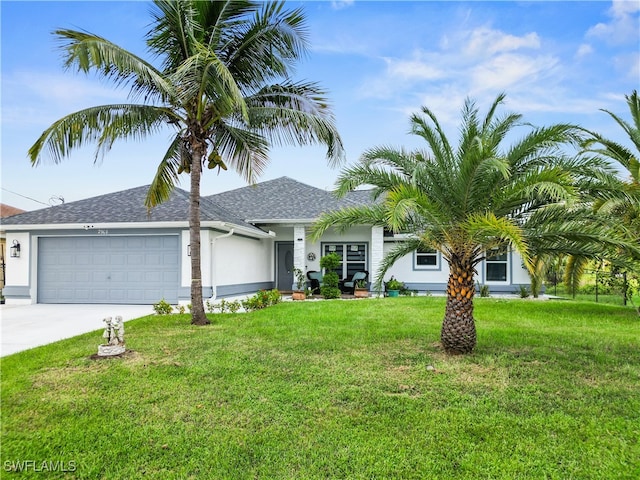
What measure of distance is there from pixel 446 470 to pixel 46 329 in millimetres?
9268

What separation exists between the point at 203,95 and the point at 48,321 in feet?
22.8

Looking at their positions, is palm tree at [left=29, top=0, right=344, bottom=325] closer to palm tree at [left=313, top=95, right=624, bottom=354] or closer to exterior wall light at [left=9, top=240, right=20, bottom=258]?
palm tree at [left=313, top=95, right=624, bottom=354]

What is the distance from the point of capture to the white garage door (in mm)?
13133

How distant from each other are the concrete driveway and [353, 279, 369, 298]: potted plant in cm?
759

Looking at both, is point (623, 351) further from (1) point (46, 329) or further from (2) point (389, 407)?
(1) point (46, 329)

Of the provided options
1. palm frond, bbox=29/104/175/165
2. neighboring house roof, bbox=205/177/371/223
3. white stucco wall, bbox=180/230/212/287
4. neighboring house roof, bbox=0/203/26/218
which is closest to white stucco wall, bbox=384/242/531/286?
neighboring house roof, bbox=205/177/371/223

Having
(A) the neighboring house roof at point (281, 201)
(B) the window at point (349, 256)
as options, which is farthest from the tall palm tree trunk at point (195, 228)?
(B) the window at point (349, 256)

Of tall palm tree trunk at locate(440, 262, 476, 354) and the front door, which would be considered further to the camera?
the front door

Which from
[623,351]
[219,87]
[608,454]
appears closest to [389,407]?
[608,454]

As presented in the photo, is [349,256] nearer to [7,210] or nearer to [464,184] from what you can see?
[464,184]

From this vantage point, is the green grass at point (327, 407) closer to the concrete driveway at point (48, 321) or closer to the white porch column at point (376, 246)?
the concrete driveway at point (48, 321)

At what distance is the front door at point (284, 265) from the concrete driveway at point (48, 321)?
6.65 m

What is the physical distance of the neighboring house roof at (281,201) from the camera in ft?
55.4

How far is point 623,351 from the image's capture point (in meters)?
6.92
